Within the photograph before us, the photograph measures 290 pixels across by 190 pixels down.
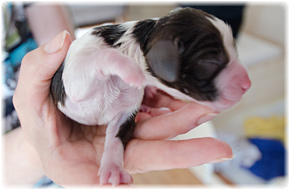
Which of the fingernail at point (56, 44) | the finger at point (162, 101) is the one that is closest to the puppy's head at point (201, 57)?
the fingernail at point (56, 44)

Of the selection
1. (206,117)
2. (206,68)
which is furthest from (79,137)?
(206,68)

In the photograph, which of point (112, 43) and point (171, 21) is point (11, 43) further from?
point (171, 21)

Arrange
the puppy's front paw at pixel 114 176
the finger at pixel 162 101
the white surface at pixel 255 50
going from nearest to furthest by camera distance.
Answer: the puppy's front paw at pixel 114 176, the finger at pixel 162 101, the white surface at pixel 255 50

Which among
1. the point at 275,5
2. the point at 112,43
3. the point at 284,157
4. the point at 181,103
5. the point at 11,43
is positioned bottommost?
the point at 284,157

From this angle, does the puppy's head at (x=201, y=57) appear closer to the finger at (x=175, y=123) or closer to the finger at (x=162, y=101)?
the finger at (x=175, y=123)

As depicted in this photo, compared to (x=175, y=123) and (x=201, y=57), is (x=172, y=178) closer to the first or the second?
(x=175, y=123)

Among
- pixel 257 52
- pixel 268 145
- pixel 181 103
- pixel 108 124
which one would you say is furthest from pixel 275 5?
pixel 108 124
